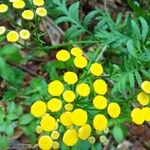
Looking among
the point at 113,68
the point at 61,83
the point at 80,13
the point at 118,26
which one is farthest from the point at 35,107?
the point at 80,13

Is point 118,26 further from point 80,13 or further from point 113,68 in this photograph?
point 80,13

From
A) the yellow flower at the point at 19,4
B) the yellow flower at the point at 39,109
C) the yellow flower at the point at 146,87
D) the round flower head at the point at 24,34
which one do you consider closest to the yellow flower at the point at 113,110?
the yellow flower at the point at 146,87

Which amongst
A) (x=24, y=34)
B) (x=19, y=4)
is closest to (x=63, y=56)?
(x=24, y=34)

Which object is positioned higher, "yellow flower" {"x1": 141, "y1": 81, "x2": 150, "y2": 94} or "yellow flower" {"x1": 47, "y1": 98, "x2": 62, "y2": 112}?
"yellow flower" {"x1": 141, "y1": 81, "x2": 150, "y2": 94}

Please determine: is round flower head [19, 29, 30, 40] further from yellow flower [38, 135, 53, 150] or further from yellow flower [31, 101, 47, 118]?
yellow flower [38, 135, 53, 150]

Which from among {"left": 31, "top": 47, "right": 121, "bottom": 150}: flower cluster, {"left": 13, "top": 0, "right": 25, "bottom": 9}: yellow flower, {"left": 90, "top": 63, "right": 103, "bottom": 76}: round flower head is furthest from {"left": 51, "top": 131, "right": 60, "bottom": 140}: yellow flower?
{"left": 13, "top": 0, "right": 25, "bottom": 9}: yellow flower

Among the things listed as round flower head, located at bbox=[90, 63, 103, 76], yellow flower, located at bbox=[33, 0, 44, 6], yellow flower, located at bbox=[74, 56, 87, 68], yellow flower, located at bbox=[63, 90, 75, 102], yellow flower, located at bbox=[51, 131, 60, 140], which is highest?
round flower head, located at bbox=[90, 63, 103, 76]
